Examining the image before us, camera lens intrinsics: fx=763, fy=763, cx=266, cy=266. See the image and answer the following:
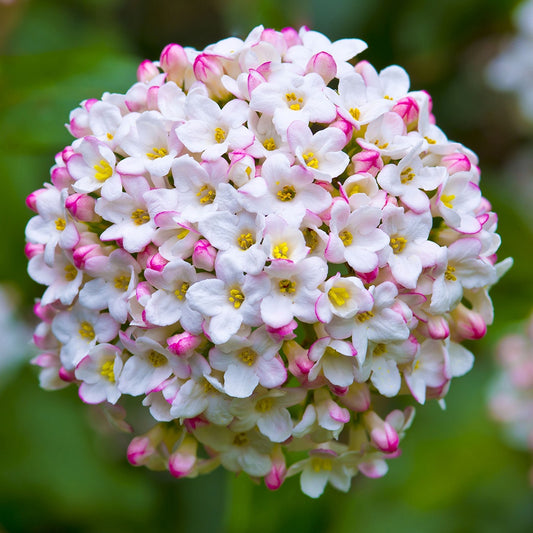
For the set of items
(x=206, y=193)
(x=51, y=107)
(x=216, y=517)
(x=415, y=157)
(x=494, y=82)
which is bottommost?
(x=216, y=517)

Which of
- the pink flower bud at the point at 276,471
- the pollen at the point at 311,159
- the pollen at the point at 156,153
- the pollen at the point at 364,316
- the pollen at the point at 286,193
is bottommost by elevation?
the pink flower bud at the point at 276,471

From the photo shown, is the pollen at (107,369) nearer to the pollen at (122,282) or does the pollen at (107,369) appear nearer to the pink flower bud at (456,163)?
the pollen at (122,282)

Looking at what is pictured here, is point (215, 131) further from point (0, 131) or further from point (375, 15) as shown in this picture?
point (375, 15)

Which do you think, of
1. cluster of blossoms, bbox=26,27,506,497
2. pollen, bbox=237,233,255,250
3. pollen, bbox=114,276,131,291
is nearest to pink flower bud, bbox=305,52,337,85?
cluster of blossoms, bbox=26,27,506,497

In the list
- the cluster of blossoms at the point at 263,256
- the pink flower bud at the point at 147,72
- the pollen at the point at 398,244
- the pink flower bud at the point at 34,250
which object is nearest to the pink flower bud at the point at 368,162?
the cluster of blossoms at the point at 263,256

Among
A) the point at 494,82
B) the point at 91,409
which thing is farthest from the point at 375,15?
the point at 91,409
